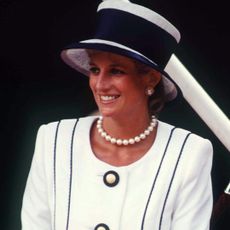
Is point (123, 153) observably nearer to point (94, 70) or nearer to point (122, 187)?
point (122, 187)

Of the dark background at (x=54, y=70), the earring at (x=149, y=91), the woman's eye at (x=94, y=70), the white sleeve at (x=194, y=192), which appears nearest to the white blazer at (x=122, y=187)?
the white sleeve at (x=194, y=192)

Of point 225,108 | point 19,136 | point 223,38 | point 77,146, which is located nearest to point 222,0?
point 223,38

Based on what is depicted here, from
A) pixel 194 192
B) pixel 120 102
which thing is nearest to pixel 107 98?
pixel 120 102

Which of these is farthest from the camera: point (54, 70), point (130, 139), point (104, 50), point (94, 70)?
point (54, 70)

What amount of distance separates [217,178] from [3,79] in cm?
138

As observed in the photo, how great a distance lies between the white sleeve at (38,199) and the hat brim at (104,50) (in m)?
0.33

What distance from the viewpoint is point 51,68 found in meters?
4.43

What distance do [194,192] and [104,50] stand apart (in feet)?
2.14

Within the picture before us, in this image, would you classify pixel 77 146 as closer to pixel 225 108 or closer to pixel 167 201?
pixel 167 201

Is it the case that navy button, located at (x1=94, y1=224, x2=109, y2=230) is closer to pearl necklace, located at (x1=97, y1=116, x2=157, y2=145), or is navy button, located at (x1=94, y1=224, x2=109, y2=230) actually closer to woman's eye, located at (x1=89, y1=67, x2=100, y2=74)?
pearl necklace, located at (x1=97, y1=116, x2=157, y2=145)

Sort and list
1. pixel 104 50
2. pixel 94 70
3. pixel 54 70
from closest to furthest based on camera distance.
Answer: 1. pixel 104 50
2. pixel 94 70
3. pixel 54 70

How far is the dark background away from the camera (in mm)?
4301

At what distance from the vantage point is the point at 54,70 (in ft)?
14.6

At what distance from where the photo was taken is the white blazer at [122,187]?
306 cm
